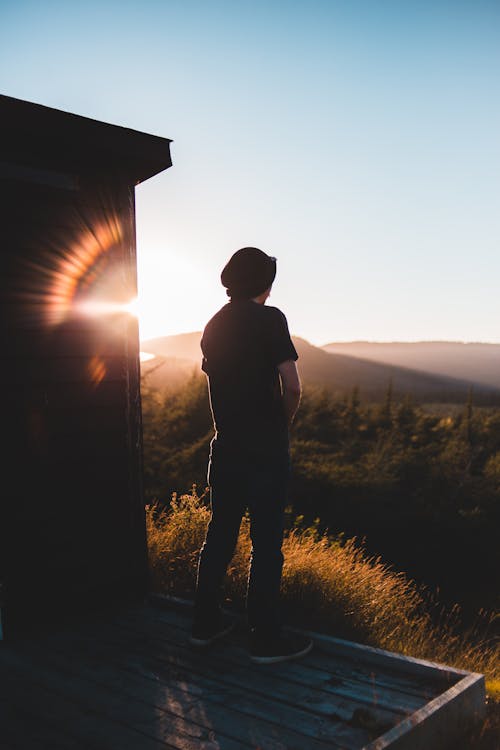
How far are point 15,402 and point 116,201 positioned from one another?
1547 millimetres

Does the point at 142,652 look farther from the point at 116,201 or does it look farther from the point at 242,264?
the point at 116,201

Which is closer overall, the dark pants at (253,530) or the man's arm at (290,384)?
the man's arm at (290,384)

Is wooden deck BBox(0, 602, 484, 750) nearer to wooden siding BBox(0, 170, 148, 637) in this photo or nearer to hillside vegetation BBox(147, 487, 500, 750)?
wooden siding BBox(0, 170, 148, 637)

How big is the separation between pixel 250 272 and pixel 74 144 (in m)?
1.63

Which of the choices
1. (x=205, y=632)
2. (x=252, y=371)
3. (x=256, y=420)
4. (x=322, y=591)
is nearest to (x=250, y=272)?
(x=252, y=371)

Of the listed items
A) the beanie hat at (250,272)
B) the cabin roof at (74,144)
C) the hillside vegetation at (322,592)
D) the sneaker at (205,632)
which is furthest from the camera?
the hillside vegetation at (322,592)

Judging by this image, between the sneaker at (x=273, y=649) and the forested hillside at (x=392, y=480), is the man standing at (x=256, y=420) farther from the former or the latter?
the forested hillside at (x=392, y=480)

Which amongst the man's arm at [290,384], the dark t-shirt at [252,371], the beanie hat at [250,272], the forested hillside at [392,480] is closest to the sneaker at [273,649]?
the dark t-shirt at [252,371]

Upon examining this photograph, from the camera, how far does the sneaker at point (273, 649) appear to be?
3.36 metres

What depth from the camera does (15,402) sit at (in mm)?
3916

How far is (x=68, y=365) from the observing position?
4145 mm

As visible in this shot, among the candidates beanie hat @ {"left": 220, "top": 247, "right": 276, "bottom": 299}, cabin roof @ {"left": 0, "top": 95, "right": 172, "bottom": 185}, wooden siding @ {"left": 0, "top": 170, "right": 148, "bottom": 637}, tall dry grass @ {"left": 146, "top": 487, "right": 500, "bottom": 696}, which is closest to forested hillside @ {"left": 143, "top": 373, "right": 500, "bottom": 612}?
tall dry grass @ {"left": 146, "top": 487, "right": 500, "bottom": 696}

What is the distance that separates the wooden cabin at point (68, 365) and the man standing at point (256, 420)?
3.68 ft

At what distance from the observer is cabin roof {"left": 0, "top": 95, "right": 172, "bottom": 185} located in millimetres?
3764
